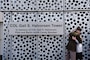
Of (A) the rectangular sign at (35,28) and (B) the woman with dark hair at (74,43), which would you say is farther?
(A) the rectangular sign at (35,28)

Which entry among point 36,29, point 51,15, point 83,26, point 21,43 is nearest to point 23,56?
point 21,43

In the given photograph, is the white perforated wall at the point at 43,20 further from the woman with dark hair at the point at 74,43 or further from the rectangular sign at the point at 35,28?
the woman with dark hair at the point at 74,43

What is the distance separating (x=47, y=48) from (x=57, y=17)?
4.87ft

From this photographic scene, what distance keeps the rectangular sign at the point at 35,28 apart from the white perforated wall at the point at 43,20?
0.18 m

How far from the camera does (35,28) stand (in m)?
11.9

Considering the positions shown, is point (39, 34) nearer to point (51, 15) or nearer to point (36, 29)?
point (36, 29)

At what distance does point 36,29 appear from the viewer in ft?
39.1

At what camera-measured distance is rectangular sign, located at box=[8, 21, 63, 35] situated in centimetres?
1180

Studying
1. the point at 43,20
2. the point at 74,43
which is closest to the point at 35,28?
the point at 43,20

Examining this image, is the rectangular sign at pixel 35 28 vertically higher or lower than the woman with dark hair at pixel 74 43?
higher

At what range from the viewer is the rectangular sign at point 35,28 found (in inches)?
465

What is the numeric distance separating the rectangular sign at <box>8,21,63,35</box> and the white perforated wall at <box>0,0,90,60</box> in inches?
7.1

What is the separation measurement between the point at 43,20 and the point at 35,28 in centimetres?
53

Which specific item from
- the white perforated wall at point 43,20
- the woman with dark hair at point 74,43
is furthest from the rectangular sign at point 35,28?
the woman with dark hair at point 74,43
